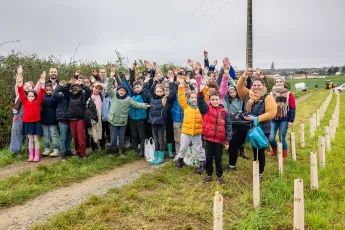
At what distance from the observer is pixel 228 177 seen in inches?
263

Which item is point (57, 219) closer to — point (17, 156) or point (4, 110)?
point (17, 156)

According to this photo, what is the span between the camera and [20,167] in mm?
7871

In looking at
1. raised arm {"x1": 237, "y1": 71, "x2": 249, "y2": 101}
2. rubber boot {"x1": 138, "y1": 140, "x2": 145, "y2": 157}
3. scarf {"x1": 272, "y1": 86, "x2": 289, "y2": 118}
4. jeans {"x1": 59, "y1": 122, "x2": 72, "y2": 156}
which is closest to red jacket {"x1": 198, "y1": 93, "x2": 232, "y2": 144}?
raised arm {"x1": 237, "y1": 71, "x2": 249, "y2": 101}

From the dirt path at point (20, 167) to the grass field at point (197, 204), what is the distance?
111 inches

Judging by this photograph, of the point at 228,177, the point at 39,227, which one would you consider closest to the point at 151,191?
the point at 228,177

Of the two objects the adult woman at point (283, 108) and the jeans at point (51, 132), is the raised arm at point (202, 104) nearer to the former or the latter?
the adult woman at point (283, 108)

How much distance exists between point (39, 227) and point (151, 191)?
2109 millimetres

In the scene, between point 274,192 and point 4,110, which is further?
point 4,110

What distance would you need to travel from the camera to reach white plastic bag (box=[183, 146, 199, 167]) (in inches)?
292

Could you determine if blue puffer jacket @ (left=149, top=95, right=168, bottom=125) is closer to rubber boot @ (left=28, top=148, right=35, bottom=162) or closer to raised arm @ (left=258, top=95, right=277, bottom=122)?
raised arm @ (left=258, top=95, right=277, bottom=122)

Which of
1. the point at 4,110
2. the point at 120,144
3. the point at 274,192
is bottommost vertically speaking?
the point at 274,192

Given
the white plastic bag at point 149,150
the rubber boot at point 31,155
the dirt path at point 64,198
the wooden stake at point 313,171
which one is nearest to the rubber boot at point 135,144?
the white plastic bag at point 149,150

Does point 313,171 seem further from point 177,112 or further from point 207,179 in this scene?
point 177,112

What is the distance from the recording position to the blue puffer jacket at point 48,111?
8.27 meters
